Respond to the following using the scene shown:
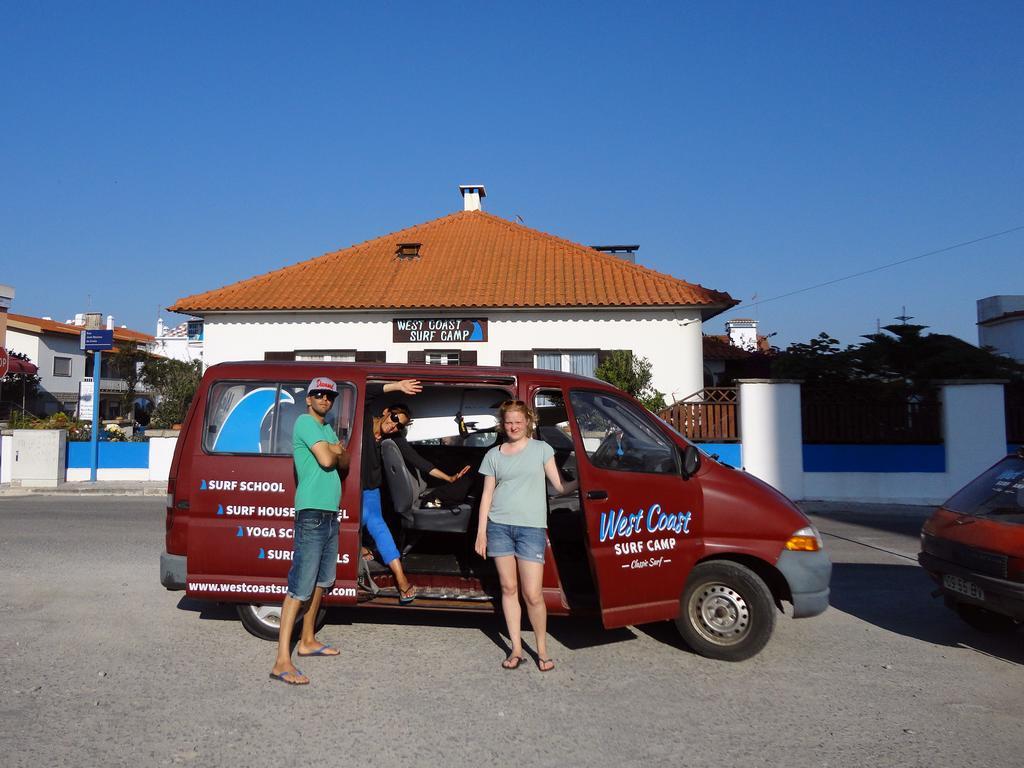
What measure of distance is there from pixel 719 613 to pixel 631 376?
12.9 meters

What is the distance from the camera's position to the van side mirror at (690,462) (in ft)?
17.2

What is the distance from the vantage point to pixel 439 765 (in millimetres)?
3701

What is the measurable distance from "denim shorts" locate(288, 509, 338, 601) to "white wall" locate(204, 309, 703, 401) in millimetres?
13819

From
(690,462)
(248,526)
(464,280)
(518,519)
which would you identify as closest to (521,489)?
(518,519)

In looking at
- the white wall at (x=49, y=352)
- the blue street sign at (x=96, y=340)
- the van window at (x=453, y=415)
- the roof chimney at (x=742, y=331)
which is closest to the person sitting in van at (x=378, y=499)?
the van window at (x=453, y=415)

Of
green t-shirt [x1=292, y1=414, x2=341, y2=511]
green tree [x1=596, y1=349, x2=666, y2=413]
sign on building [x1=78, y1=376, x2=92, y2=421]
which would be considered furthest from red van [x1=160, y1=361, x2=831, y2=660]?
sign on building [x1=78, y1=376, x2=92, y2=421]

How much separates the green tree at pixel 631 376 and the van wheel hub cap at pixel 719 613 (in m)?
12.4

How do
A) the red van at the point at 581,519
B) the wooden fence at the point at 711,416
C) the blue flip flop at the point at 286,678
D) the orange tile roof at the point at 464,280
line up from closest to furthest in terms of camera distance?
the blue flip flop at the point at 286,678
the red van at the point at 581,519
the wooden fence at the point at 711,416
the orange tile roof at the point at 464,280

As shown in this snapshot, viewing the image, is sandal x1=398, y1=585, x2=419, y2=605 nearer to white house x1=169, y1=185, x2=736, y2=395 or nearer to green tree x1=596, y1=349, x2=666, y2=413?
green tree x1=596, y1=349, x2=666, y2=413

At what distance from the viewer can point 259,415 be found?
559 cm

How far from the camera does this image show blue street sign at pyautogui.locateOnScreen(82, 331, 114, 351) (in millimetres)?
18000

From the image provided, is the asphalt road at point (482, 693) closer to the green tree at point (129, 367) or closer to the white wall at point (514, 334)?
the white wall at point (514, 334)

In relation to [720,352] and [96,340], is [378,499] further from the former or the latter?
[720,352]

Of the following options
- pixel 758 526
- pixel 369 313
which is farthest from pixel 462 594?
pixel 369 313
